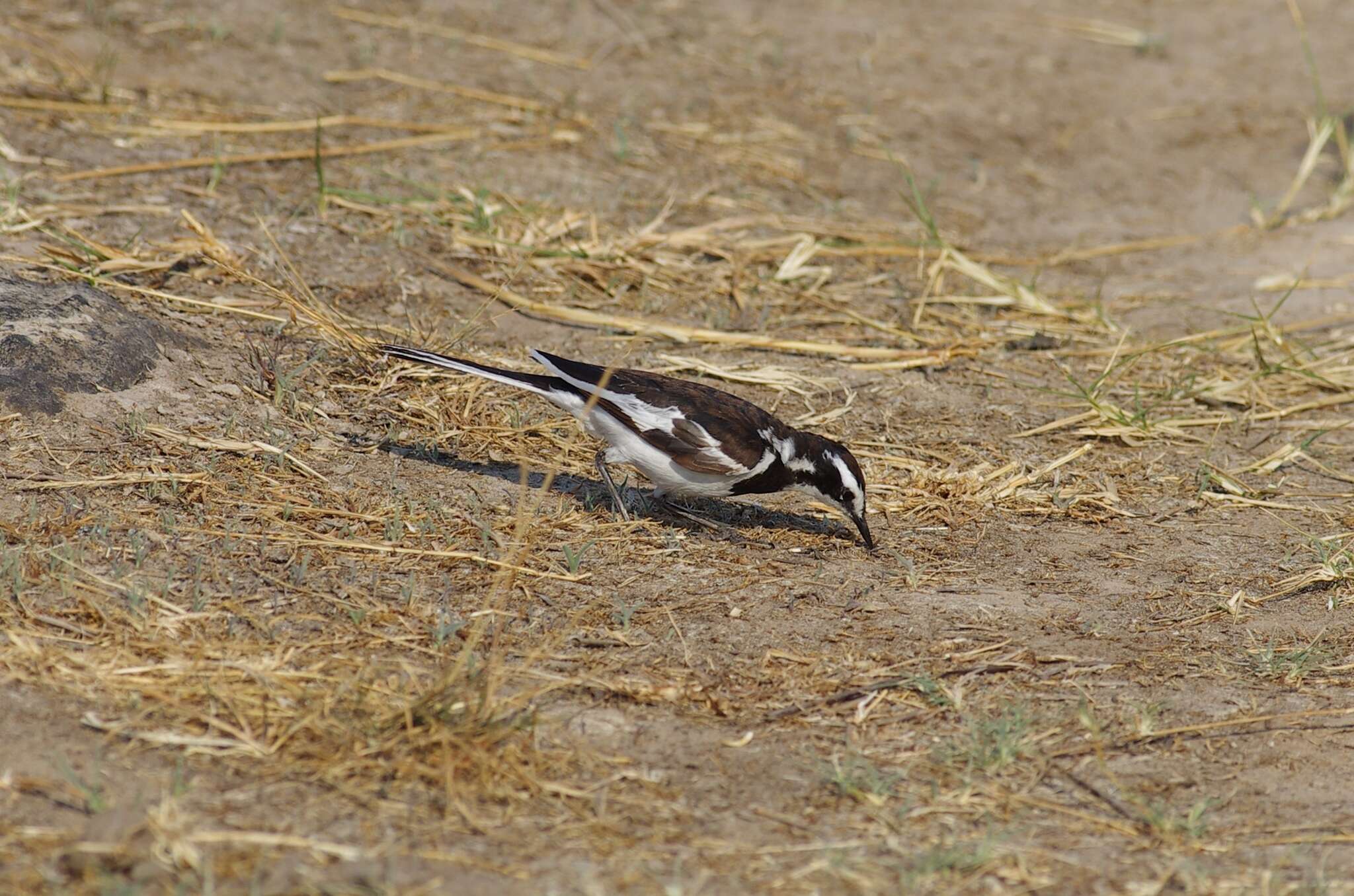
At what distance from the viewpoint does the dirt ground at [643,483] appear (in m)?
3.62

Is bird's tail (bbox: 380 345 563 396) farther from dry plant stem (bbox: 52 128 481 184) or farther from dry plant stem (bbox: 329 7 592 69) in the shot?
dry plant stem (bbox: 329 7 592 69)

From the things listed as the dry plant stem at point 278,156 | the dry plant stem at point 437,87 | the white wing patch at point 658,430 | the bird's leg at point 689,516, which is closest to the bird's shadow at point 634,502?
the bird's leg at point 689,516

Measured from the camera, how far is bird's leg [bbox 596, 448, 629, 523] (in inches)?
215

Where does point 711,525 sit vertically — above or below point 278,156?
below

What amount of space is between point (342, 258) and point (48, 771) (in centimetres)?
405

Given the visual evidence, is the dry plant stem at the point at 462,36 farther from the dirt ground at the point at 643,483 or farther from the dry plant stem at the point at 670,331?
the dry plant stem at the point at 670,331

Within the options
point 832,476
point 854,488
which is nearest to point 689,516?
point 832,476

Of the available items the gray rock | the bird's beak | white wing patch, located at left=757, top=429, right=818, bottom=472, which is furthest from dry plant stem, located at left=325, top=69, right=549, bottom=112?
the bird's beak

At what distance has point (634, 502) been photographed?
574cm

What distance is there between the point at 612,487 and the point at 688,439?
0.42 m

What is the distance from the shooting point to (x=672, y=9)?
11.1m

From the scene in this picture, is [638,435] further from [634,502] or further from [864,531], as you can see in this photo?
[864,531]

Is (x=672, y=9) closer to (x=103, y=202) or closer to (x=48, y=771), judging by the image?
(x=103, y=202)

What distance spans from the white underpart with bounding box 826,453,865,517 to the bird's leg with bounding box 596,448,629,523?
0.85m
